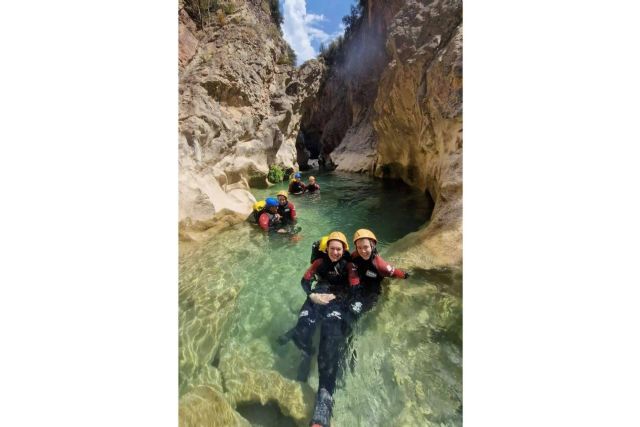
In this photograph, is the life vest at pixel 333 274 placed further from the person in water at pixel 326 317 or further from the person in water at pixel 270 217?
the person in water at pixel 270 217

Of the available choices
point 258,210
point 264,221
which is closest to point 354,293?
point 264,221

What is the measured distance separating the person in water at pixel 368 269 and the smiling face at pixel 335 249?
7.9 inches

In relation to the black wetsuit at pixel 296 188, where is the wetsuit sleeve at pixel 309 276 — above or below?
below

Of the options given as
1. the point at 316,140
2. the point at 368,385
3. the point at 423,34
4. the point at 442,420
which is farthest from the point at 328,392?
the point at 316,140

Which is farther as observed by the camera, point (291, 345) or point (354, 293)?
point (354, 293)

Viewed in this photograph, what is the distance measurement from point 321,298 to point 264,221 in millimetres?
2945

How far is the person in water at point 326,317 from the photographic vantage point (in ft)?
6.64

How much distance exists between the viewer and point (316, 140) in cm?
2736

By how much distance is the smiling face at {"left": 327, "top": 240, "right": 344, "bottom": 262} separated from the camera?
282cm

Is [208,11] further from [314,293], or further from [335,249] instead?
[314,293]

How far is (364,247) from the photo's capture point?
2.87 metres

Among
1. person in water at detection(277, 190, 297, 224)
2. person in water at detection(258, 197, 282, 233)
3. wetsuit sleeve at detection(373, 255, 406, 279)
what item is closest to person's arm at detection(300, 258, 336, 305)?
wetsuit sleeve at detection(373, 255, 406, 279)

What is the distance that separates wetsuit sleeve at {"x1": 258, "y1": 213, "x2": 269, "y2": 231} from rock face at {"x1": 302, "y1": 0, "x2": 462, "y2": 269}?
242 centimetres

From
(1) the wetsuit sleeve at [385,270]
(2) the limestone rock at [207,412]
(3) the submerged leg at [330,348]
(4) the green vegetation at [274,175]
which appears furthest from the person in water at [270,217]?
(4) the green vegetation at [274,175]
